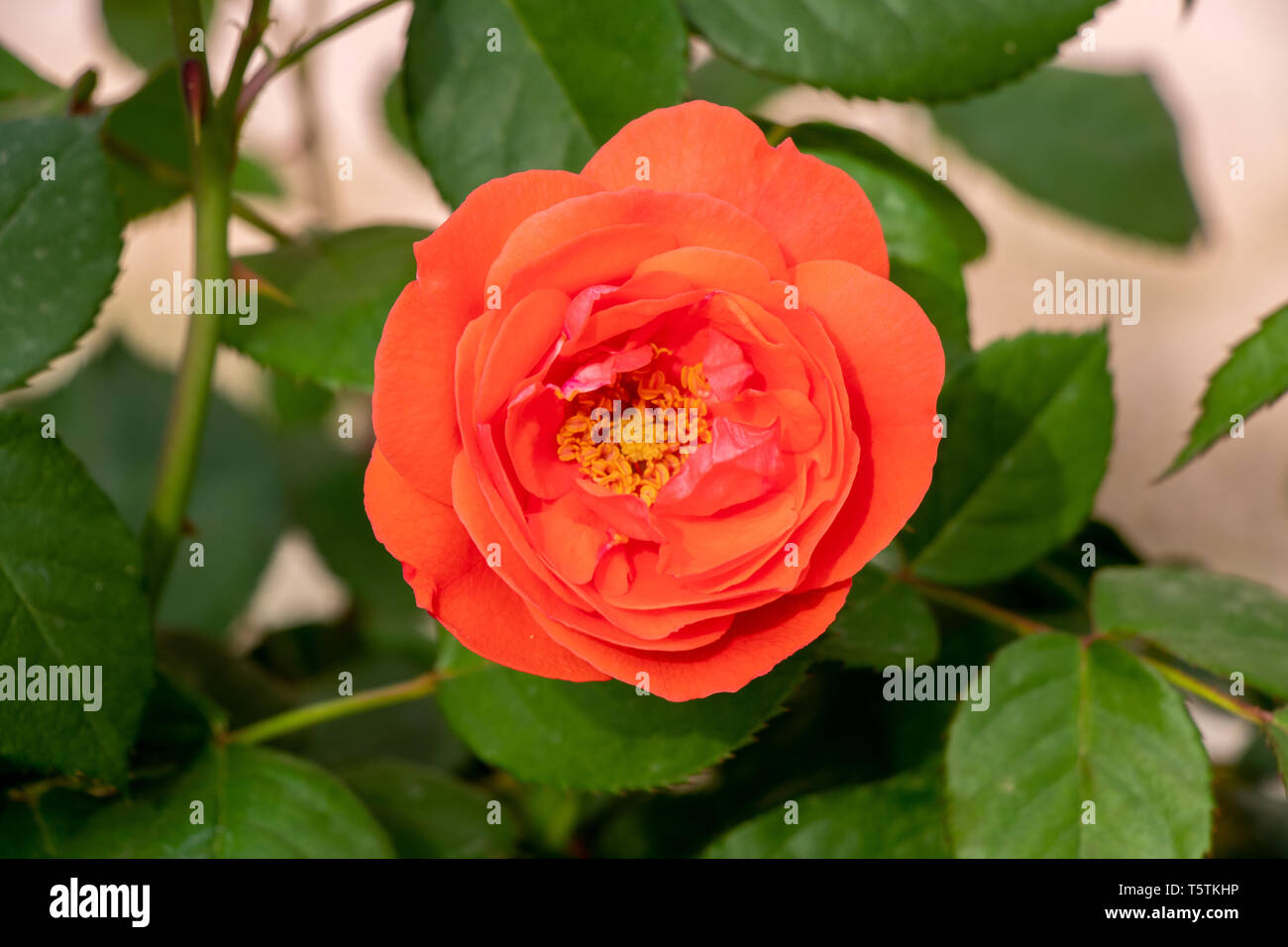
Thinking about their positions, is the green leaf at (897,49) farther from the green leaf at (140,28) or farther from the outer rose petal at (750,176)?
the green leaf at (140,28)

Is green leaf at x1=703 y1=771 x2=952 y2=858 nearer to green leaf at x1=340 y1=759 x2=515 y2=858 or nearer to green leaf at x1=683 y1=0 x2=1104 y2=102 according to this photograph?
green leaf at x1=340 y1=759 x2=515 y2=858

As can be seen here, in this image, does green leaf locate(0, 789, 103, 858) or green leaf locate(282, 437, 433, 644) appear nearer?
green leaf locate(0, 789, 103, 858)

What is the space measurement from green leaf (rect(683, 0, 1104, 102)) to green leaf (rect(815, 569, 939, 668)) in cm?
14

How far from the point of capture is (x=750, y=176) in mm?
223

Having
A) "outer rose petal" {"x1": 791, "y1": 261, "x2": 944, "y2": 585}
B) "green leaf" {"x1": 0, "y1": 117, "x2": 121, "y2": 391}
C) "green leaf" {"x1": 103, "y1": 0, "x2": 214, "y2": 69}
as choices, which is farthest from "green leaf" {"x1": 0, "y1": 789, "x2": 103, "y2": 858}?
"green leaf" {"x1": 103, "y1": 0, "x2": 214, "y2": 69}

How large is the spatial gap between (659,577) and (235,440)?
0.39 metres

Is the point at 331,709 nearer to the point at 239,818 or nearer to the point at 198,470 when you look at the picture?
the point at 239,818

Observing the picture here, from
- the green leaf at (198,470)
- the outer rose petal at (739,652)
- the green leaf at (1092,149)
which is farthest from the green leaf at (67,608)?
the green leaf at (1092,149)

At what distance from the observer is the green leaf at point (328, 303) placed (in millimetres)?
290

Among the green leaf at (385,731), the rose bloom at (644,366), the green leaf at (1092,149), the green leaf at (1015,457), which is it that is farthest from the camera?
the green leaf at (1092,149)

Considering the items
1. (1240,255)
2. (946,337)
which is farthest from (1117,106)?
(946,337)

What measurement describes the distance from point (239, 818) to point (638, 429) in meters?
0.16

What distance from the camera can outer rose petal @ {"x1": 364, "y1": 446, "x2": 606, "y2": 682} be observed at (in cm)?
21
